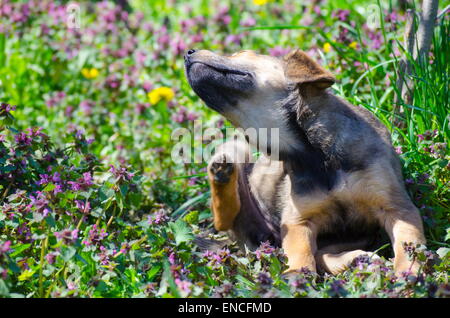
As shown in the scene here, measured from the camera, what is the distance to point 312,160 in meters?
4.20

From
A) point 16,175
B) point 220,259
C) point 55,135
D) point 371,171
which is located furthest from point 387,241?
point 55,135

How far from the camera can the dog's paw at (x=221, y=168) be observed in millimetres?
4055

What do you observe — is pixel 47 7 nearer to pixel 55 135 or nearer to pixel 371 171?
pixel 55 135

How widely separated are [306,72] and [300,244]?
102 centimetres

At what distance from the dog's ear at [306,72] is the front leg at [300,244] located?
0.88m

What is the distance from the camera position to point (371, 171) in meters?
4.06

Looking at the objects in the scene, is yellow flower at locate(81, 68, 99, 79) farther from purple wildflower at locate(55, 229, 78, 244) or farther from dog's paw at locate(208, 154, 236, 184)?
purple wildflower at locate(55, 229, 78, 244)

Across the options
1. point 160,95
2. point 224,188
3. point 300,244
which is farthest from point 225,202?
point 160,95

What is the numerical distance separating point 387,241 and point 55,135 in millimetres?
3294

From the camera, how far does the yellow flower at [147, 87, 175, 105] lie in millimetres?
6359

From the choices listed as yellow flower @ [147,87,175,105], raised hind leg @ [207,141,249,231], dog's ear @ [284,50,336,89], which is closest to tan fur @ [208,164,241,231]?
raised hind leg @ [207,141,249,231]

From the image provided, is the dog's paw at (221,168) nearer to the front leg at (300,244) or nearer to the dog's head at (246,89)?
the dog's head at (246,89)

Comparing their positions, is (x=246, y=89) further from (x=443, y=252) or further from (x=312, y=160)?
(x=443, y=252)

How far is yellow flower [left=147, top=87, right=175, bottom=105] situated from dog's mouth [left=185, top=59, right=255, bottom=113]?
84.6 inches
